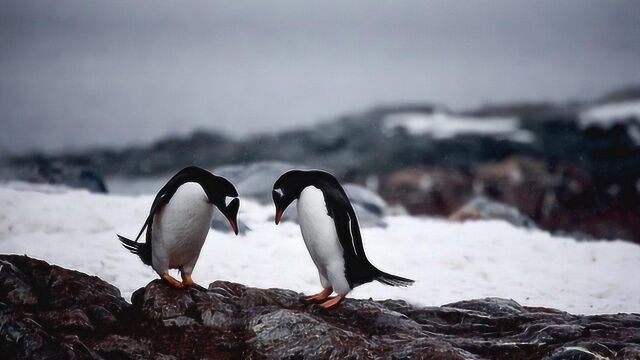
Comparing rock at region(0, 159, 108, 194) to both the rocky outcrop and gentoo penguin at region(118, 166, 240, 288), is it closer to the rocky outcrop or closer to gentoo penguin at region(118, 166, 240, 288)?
the rocky outcrop

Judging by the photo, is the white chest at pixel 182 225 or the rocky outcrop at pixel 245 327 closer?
the rocky outcrop at pixel 245 327

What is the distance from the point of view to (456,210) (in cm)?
556

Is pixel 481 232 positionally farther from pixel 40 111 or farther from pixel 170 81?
pixel 40 111

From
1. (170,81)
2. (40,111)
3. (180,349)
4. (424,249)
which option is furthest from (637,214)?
(40,111)

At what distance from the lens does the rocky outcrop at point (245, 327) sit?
253 centimetres

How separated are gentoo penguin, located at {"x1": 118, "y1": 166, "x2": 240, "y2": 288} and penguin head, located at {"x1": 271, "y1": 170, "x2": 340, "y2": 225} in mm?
A: 172

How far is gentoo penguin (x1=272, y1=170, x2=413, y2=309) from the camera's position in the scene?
288cm

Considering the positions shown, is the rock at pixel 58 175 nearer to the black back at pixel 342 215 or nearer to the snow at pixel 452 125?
the snow at pixel 452 125

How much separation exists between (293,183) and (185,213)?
0.44 meters

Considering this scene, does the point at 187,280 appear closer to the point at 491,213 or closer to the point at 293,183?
the point at 293,183

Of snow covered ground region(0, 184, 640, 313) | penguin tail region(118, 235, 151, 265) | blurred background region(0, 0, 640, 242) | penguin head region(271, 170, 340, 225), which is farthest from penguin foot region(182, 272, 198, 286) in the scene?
blurred background region(0, 0, 640, 242)

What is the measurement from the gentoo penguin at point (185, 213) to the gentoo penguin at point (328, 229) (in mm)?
226

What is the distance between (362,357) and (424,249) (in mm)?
2362

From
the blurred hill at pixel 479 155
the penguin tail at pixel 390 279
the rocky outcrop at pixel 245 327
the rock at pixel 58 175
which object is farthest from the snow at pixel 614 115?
the rock at pixel 58 175
